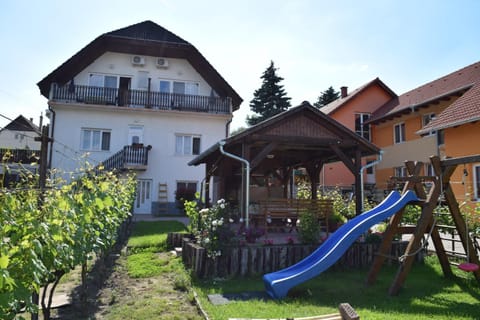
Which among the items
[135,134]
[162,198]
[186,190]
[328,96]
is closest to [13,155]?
[186,190]

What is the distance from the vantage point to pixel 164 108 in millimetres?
19750

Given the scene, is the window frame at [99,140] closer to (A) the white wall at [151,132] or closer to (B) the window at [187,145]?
(A) the white wall at [151,132]

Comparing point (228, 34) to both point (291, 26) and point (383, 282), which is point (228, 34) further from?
point (383, 282)

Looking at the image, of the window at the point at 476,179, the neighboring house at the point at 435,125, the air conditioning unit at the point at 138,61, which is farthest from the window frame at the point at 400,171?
the air conditioning unit at the point at 138,61

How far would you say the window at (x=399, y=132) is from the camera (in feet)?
66.7

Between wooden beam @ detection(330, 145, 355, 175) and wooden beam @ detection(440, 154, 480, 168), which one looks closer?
wooden beam @ detection(440, 154, 480, 168)

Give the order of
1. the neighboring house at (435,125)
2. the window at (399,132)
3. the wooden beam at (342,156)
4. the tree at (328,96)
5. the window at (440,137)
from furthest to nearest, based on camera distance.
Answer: the tree at (328,96) → the window at (399,132) → the window at (440,137) → the neighboring house at (435,125) → the wooden beam at (342,156)

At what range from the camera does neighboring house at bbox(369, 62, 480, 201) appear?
12.3 m

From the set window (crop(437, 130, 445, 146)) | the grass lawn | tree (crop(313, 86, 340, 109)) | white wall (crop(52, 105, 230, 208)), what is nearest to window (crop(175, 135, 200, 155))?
white wall (crop(52, 105, 230, 208))

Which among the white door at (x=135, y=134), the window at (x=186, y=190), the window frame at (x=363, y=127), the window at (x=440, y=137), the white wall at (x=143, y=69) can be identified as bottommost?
the window at (x=186, y=190)

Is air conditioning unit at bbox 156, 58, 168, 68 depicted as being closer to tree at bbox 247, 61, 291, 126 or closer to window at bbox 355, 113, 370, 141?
window at bbox 355, 113, 370, 141

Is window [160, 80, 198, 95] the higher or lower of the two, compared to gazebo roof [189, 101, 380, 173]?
higher

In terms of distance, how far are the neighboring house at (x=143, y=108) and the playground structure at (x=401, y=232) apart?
14.2 meters

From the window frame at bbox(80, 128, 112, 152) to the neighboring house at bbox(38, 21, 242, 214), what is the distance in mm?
54
